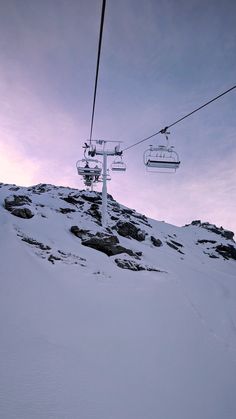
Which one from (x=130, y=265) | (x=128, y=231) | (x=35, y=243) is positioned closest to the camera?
(x=35, y=243)

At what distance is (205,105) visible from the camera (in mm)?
6430

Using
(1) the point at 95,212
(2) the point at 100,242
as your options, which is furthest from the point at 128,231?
(2) the point at 100,242

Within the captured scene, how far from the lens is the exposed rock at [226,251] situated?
37.6 metres

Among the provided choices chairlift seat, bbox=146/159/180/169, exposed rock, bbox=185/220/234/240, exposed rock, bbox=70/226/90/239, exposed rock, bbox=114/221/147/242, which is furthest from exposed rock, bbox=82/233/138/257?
exposed rock, bbox=185/220/234/240

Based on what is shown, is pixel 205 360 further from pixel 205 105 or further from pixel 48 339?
pixel 205 105

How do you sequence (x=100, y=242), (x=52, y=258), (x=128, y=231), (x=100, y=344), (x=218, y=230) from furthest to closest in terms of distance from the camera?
(x=218, y=230), (x=128, y=231), (x=100, y=242), (x=52, y=258), (x=100, y=344)

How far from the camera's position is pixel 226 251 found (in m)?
38.9

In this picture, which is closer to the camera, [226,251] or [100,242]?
[100,242]

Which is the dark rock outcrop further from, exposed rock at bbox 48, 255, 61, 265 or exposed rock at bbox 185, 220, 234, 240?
exposed rock at bbox 185, 220, 234, 240

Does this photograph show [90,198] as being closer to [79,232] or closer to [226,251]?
[79,232]

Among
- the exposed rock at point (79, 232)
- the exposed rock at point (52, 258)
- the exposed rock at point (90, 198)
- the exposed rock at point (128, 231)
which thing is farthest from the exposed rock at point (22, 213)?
the exposed rock at point (90, 198)

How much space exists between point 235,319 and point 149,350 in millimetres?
7836

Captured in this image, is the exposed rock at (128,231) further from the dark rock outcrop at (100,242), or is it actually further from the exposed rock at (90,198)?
the exposed rock at (90,198)

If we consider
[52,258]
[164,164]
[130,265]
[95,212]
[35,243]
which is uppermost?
[164,164]
